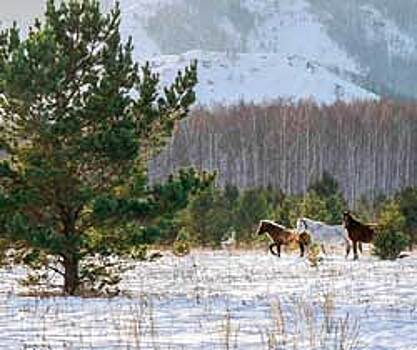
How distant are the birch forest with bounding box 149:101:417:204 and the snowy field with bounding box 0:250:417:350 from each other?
60.4 meters

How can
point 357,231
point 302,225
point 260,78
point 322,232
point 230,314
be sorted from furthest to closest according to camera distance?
point 260,78 → point 322,232 → point 302,225 → point 357,231 → point 230,314

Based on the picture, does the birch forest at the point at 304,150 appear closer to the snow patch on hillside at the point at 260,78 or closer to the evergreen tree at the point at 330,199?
the evergreen tree at the point at 330,199

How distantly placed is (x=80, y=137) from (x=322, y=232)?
448 inches

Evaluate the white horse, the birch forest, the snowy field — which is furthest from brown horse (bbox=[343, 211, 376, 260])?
the birch forest

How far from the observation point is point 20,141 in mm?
13781

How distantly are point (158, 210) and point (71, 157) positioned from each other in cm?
145

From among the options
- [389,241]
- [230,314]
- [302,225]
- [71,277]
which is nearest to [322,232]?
[302,225]

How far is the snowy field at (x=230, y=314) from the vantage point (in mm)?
8258

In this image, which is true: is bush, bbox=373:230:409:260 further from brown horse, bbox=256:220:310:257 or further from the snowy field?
the snowy field

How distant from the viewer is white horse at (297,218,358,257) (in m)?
23.5

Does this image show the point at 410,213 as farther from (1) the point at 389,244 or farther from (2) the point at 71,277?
(2) the point at 71,277

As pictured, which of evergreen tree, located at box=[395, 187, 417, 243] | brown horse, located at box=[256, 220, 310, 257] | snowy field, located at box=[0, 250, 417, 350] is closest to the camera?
snowy field, located at box=[0, 250, 417, 350]

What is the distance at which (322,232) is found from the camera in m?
23.7

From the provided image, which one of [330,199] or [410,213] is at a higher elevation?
[330,199]
